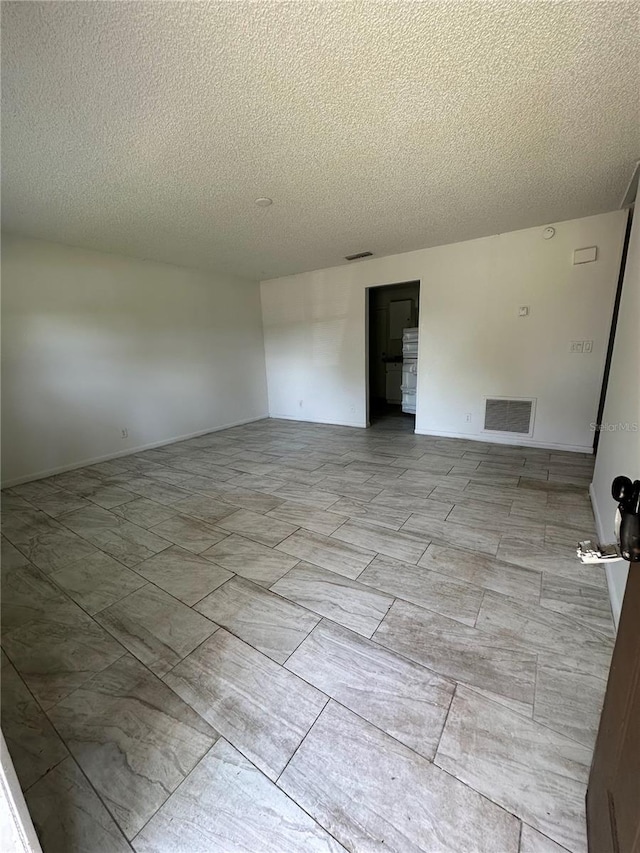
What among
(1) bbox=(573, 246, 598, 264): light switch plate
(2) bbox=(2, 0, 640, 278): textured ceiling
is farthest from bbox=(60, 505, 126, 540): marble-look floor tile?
(1) bbox=(573, 246, 598, 264): light switch plate

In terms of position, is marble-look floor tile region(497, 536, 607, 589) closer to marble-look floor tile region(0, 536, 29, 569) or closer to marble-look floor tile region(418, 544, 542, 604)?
marble-look floor tile region(418, 544, 542, 604)

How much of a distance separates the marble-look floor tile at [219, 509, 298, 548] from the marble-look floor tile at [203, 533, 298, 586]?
8 cm

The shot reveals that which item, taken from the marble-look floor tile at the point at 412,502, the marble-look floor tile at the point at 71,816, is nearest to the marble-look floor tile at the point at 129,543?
the marble-look floor tile at the point at 71,816

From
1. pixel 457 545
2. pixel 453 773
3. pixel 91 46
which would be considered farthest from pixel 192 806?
pixel 91 46

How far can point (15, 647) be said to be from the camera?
154 centimetres

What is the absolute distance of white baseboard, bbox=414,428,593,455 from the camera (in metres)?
3.80

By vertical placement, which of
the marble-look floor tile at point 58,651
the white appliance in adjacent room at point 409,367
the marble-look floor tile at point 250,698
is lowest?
the marble-look floor tile at point 58,651

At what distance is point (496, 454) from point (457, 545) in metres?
2.12

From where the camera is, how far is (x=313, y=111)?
5.84 ft

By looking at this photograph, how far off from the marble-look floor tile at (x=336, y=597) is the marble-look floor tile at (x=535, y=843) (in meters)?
0.73

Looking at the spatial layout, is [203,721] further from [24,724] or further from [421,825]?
[421,825]

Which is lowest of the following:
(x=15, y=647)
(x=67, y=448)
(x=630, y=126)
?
(x=15, y=647)

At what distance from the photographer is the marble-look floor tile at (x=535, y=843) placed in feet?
2.78

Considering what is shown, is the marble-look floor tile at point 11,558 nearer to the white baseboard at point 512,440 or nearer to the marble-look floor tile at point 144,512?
the marble-look floor tile at point 144,512
